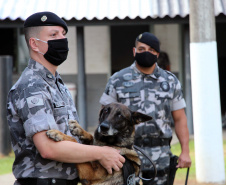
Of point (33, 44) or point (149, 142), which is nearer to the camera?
point (33, 44)

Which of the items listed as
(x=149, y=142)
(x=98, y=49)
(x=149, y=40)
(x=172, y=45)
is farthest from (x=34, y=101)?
(x=172, y=45)

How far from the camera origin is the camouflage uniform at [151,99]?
4.15 m

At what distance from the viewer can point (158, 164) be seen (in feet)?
13.7

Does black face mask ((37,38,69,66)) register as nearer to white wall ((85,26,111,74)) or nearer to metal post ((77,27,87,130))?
metal post ((77,27,87,130))

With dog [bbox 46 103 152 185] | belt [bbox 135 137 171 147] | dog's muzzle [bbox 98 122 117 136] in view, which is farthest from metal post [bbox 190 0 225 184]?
dog's muzzle [bbox 98 122 117 136]

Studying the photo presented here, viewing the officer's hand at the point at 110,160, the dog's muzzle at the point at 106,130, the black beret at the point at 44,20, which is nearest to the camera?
the officer's hand at the point at 110,160

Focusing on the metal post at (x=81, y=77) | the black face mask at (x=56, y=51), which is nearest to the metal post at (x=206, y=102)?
the black face mask at (x=56, y=51)

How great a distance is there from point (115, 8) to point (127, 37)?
300 cm

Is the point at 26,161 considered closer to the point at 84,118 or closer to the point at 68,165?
the point at 68,165

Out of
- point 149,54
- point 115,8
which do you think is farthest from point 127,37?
point 149,54

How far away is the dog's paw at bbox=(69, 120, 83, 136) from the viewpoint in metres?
2.69

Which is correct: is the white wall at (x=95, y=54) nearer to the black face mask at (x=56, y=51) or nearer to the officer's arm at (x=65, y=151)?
the black face mask at (x=56, y=51)

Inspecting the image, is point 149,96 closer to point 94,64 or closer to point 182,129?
point 182,129

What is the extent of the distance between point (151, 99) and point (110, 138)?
1.40 m
